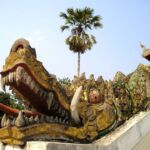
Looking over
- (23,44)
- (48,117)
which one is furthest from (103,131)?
(23,44)

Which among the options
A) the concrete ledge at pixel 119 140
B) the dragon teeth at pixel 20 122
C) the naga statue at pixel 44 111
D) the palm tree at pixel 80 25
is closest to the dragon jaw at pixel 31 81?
the naga statue at pixel 44 111

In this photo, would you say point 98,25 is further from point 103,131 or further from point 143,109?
point 103,131

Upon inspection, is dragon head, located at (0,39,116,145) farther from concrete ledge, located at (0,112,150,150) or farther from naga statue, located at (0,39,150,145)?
concrete ledge, located at (0,112,150,150)

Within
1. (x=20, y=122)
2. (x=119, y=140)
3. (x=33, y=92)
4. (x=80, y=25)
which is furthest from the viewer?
(x=80, y=25)

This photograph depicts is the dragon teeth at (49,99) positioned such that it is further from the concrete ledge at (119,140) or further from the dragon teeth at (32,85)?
the concrete ledge at (119,140)

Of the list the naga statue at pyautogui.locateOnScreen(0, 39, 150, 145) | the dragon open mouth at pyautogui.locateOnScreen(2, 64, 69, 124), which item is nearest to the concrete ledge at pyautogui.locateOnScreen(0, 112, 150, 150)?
the naga statue at pyautogui.locateOnScreen(0, 39, 150, 145)

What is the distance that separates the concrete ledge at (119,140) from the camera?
4.80 meters

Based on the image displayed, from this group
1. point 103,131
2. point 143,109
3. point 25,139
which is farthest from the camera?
point 143,109

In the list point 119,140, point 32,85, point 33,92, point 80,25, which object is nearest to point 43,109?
point 33,92

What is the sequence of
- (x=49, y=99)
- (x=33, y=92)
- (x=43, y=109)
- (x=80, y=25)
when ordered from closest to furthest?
(x=33, y=92)
(x=49, y=99)
(x=43, y=109)
(x=80, y=25)

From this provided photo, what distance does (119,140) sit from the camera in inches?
234

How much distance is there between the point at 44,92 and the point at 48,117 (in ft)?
1.41

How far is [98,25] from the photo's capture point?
3111cm

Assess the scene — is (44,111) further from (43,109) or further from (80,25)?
(80,25)
